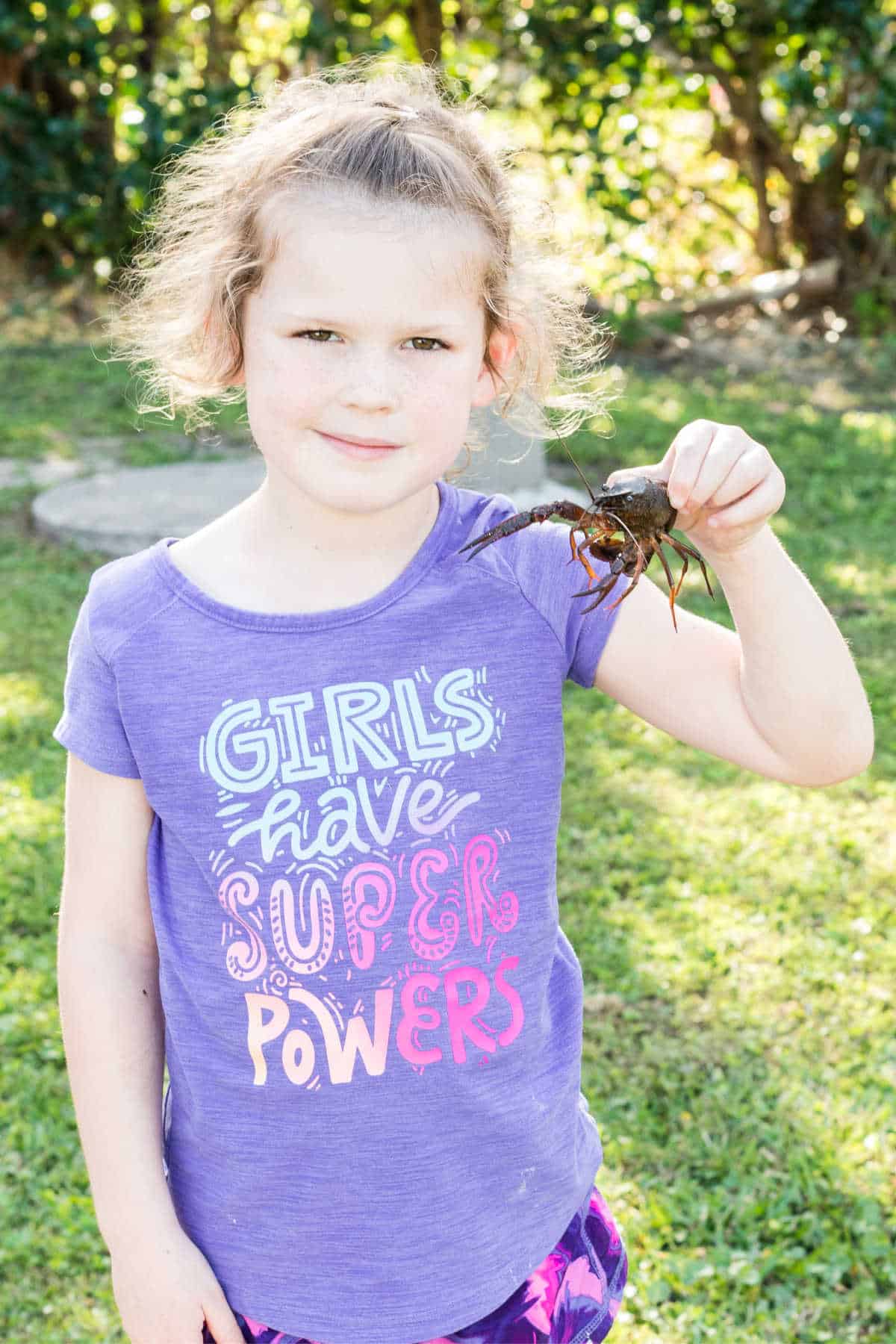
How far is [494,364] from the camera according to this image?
182 centimetres

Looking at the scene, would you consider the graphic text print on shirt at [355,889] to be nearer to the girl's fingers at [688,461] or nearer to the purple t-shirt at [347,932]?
the purple t-shirt at [347,932]

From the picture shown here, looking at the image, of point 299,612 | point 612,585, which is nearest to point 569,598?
point 612,585

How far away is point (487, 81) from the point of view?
10.3 meters

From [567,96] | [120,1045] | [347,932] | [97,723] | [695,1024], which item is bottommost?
[695,1024]

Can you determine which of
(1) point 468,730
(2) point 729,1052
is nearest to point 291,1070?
(1) point 468,730

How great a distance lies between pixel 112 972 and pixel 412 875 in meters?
0.38

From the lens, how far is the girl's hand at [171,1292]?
158 cm

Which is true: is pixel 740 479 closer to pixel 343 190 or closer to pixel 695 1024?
pixel 343 190

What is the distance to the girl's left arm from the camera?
1.50 m

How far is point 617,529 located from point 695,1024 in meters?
2.03

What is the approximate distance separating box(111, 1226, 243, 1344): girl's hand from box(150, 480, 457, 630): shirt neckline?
0.67 metres

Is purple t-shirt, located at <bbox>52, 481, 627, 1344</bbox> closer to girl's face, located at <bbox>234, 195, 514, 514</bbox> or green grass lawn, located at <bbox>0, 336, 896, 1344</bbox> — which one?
girl's face, located at <bbox>234, 195, 514, 514</bbox>


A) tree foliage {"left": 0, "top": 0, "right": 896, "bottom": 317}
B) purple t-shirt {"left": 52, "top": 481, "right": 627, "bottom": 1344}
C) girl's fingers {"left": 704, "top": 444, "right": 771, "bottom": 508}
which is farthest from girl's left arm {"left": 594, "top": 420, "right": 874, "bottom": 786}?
tree foliage {"left": 0, "top": 0, "right": 896, "bottom": 317}

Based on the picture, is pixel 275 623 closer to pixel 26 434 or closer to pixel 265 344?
pixel 265 344
